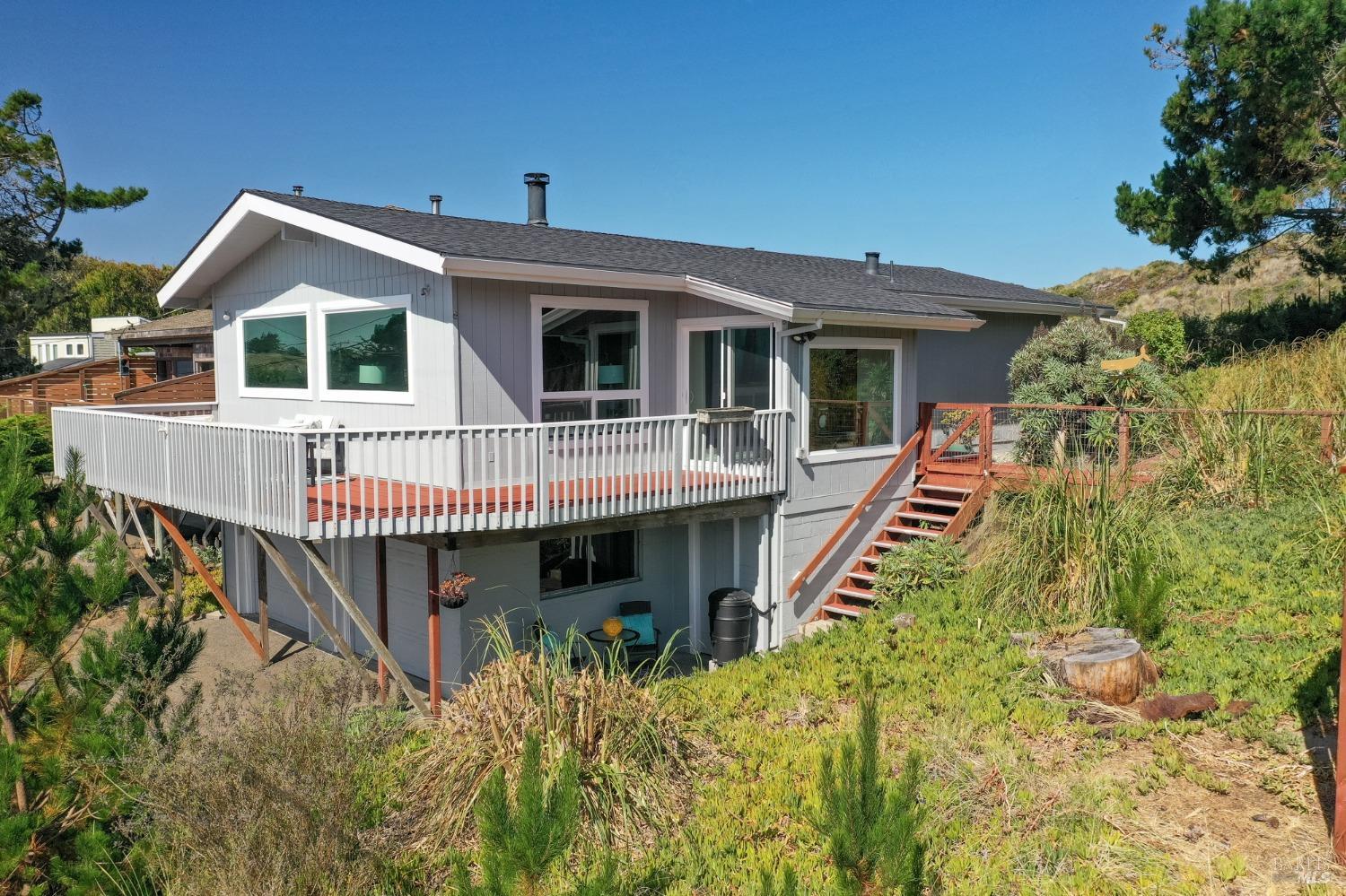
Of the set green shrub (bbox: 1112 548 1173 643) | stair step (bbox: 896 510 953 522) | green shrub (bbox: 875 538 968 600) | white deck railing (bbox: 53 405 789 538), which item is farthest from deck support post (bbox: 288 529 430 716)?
stair step (bbox: 896 510 953 522)

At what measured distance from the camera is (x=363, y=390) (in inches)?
439

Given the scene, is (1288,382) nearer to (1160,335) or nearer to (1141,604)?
(1141,604)

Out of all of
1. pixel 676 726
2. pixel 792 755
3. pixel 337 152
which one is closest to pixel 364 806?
pixel 676 726

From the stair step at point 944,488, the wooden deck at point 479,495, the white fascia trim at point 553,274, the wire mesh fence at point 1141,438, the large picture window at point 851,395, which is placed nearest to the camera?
the wooden deck at point 479,495

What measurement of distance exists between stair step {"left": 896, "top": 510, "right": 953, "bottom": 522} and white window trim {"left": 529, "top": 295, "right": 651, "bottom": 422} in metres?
3.80

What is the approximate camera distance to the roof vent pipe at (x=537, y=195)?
14461 mm

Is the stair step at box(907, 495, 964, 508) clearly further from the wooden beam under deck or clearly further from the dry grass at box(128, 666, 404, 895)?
the dry grass at box(128, 666, 404, 895)

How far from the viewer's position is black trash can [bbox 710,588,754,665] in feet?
36.4

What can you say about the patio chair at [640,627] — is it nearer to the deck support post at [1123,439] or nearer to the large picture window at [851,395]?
the large picture window at [851,395]

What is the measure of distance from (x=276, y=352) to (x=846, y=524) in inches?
320

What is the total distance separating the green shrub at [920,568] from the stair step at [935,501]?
2.97ft

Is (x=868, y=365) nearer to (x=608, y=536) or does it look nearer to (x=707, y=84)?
(x=608, y=536)

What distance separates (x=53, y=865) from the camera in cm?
496

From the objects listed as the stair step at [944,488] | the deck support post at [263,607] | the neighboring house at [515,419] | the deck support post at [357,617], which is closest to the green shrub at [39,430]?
the neighboring house at [515,419]
